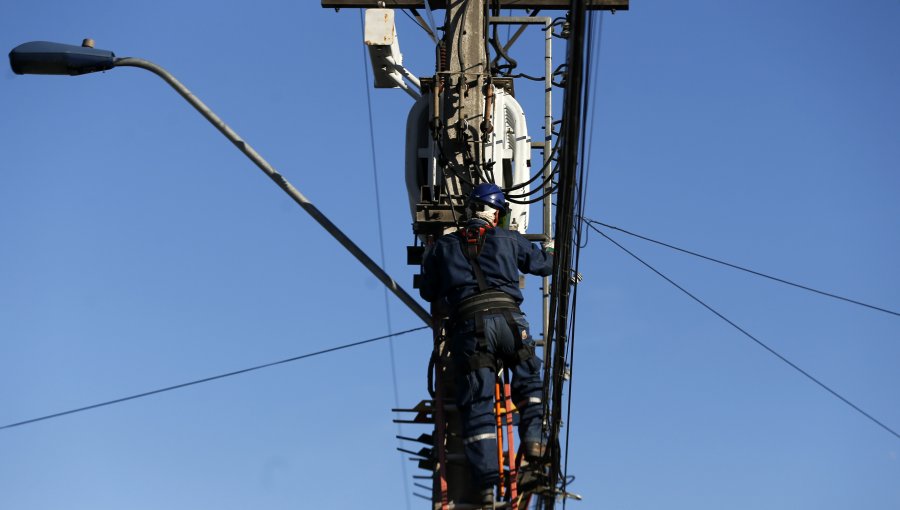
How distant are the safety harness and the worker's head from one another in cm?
31

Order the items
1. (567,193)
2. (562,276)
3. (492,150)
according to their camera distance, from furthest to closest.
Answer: (492,150) < (562,276) < (567,193)

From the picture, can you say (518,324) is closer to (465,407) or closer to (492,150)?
(465,407)

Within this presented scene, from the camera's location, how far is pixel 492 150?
11938mm

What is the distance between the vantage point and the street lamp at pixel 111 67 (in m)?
10.7

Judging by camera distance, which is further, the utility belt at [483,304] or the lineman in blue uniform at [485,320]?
the utility belt at [483,304]

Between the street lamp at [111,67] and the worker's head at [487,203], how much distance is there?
0.82 m

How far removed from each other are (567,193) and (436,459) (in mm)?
2580

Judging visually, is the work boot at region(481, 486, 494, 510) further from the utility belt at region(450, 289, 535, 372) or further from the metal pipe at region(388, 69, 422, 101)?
the metal pipe at region(388, 69, 422, 101)

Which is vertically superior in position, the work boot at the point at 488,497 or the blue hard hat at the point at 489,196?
the blue hard hat at the point at 489,196

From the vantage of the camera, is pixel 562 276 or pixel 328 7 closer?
pixel 562 276

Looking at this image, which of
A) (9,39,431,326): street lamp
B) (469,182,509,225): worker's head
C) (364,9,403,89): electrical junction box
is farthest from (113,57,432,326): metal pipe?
(364,9,403,89): electrical junction box

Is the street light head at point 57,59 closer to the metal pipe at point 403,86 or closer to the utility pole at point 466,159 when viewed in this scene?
the utility pole at point 466,159

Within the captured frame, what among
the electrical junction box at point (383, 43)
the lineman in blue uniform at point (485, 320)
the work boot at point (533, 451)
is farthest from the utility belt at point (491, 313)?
the electrical junction box at point (383, 43)

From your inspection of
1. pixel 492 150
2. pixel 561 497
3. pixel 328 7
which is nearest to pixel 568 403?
pixel 561 497
